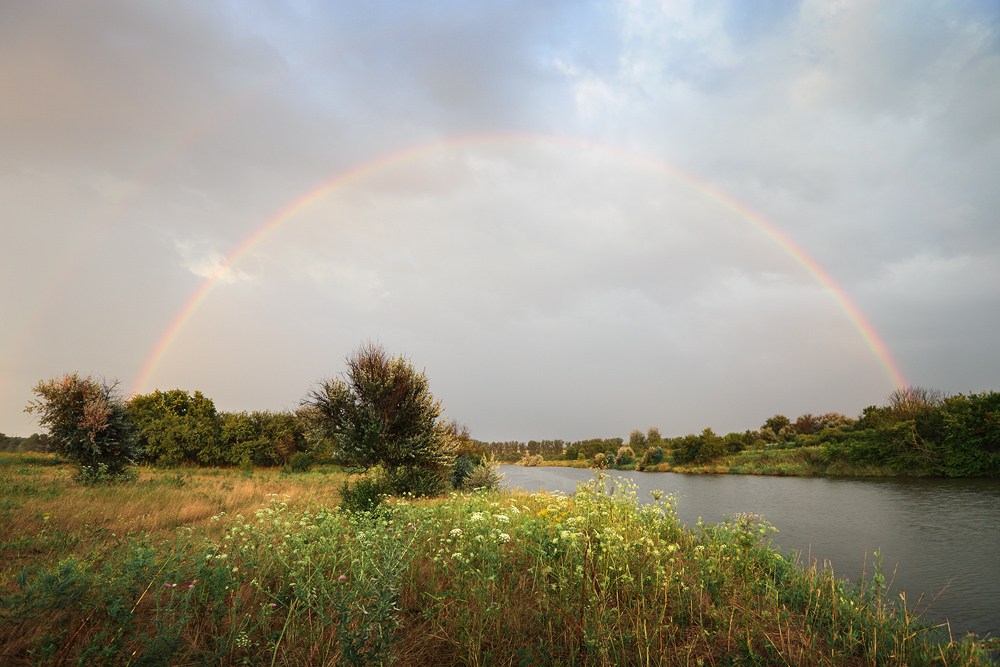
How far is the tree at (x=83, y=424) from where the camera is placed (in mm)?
16219

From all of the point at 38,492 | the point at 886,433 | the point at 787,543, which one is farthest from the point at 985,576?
the point at 38,492

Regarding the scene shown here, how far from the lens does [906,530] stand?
10.9 m

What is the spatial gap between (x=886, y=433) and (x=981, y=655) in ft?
79.3

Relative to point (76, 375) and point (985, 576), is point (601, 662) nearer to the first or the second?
point (985, 576)

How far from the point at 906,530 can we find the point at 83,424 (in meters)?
27.1

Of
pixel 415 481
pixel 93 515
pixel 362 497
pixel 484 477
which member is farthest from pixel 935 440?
pixel 93 515

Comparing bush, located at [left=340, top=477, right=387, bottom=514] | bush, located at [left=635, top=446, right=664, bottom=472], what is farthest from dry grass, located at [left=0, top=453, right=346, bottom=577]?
bush, located at [left=635, top=446, right=664, bottom=472]

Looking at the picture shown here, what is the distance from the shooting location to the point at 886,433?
22.8 meters

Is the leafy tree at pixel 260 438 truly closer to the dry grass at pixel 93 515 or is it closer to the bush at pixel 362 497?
the dry grass at pixel 93 515

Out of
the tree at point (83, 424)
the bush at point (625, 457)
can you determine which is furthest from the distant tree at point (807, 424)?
the tree at point (83, 424)

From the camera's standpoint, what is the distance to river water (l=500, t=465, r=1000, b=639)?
6887 millimetres

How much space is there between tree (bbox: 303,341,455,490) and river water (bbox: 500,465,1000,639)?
24.0 feet

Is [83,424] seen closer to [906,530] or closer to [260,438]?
[260,438]

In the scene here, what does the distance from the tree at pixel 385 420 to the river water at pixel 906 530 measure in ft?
24.0
